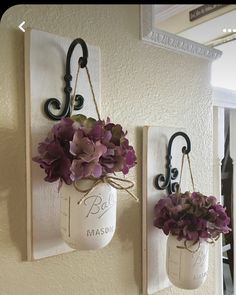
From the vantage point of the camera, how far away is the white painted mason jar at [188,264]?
56 centimetres

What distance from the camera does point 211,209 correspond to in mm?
572

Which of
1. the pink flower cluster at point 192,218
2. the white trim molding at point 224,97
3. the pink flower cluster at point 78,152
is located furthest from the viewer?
the white trim molding at point 224,97

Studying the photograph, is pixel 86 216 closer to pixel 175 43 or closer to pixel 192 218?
pixel 192 218

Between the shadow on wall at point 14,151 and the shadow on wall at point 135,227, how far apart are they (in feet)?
0.67

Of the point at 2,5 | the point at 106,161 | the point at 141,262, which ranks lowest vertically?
the point at 141,262

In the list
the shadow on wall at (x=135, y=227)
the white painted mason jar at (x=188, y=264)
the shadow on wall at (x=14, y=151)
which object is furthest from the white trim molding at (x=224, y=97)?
the shadow on wall at (x=14, y=151)

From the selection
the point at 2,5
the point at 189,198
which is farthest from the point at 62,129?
the point at 189,198

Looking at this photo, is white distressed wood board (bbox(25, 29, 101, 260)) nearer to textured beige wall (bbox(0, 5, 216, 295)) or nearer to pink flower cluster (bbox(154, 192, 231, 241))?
textured beige wall (bbox(0, 5, 216, 295))

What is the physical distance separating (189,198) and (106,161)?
242mm

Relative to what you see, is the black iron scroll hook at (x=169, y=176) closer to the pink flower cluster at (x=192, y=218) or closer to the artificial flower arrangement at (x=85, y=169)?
the pink flower cluster at (x=192, y=218)

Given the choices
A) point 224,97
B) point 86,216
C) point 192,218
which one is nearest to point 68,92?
point 86,216

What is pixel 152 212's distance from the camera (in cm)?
61

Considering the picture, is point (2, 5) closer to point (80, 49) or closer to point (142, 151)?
point (80, 49)
